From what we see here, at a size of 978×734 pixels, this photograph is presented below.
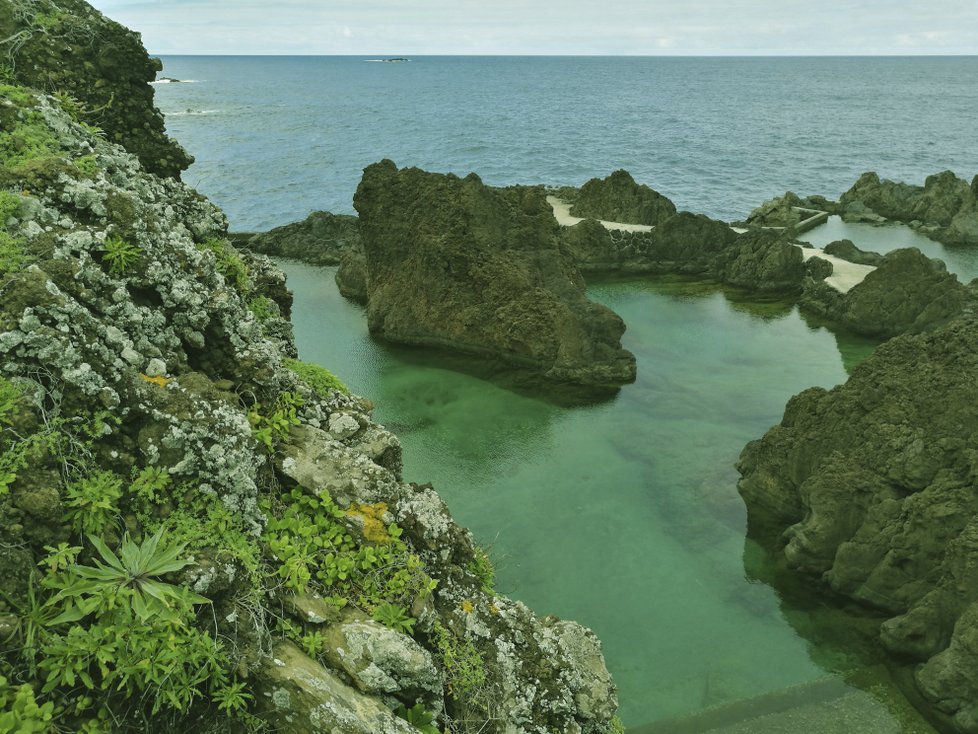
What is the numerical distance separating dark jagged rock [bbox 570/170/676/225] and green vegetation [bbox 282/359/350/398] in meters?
37.0

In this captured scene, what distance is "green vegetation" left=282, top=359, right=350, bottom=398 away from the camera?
29.6 feet

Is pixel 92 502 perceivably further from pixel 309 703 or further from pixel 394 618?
pixel 394 618

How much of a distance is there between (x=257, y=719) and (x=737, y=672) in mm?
10307

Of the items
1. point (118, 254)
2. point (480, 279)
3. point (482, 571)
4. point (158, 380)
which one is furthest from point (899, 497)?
point (480, 279)

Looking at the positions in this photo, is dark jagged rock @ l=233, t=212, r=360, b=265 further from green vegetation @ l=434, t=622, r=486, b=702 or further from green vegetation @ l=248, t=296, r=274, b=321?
green vegetation @ l=434, t=622, r=486, b=702

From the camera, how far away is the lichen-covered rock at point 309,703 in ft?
17.4

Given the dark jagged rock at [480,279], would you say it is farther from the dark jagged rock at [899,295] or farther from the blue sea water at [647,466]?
the dark jagged rock at [899,295]

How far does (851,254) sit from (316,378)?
37.0m

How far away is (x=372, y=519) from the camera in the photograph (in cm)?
716

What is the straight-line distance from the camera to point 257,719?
521cm

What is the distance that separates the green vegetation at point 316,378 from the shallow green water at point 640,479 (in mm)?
7276

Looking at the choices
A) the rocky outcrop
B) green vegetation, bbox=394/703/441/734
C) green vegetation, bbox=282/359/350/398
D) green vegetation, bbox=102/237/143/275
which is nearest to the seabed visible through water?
green vegetation, bbox=394/703/441/734

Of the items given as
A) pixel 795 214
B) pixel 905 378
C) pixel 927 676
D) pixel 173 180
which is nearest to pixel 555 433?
pixel 905 378

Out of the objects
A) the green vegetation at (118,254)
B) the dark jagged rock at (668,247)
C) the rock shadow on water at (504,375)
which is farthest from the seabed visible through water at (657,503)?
the green vegetation at (118,254)
